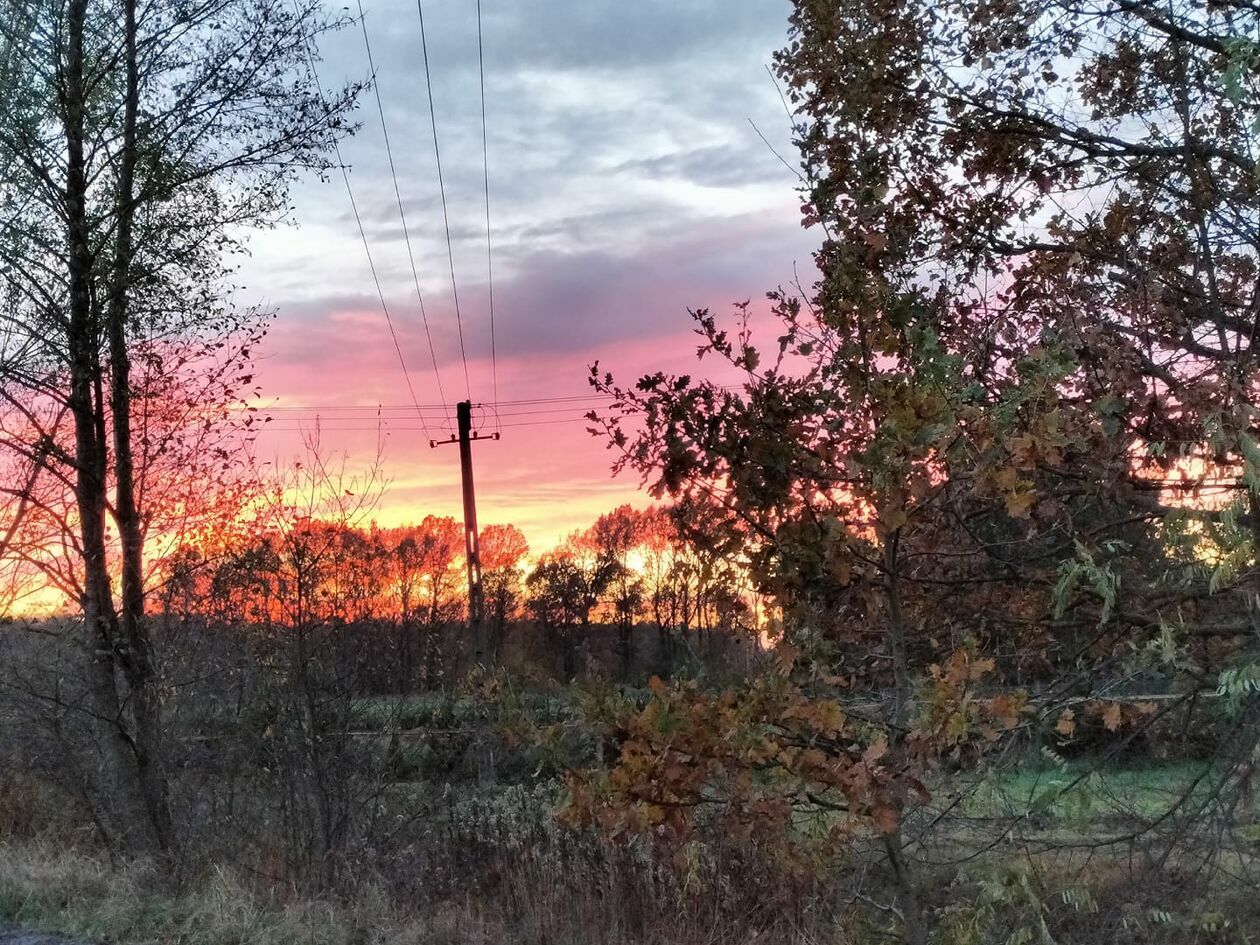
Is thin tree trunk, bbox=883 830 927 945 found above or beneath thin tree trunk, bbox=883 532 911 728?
beneath

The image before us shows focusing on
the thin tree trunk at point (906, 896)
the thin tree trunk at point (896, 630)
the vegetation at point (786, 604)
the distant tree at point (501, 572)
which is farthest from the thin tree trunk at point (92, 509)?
the distant tree at point (501, 572)

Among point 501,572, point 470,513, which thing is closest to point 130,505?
point 470,513

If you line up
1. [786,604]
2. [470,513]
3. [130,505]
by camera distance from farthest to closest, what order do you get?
[470,513]
[130,505]
[786,604]

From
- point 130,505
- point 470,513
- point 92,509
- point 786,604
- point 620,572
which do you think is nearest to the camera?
point 786,604

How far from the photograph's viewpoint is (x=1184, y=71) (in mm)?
6113

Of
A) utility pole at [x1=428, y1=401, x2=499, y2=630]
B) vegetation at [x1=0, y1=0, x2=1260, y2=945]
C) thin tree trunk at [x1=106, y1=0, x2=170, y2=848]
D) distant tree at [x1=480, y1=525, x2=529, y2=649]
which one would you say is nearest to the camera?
vegetation at [x1=0, y1=0, x2=1260, y2=945]

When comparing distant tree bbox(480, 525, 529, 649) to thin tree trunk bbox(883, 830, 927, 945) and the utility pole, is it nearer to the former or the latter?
the utility pole

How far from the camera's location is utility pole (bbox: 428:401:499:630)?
24.9 m

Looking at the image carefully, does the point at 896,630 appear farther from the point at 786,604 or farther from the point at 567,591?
the point at 567,591

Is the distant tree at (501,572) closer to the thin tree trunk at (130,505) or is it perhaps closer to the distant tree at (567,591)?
the distant tree at (567,591)

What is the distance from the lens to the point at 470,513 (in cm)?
2780

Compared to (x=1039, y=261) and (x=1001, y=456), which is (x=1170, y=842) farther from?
(x=1001, y=456)

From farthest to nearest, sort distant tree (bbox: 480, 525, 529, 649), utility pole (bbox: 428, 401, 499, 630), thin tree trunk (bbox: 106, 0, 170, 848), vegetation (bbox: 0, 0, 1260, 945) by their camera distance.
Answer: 1. distant tree (bbox: 480, 525, 529, 649)
2. utility pole (bbox: 428, 401, 499, 630)
3. thin tree trunk (bbox: 106, 0, 170, 848)
4. vegetation (bbox: 0, 0, 1260, 945)

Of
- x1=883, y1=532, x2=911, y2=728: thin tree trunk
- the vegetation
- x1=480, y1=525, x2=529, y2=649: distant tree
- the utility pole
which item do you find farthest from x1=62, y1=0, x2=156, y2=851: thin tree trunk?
x1=480, y1=525, x2=529, y2=649: distant tree
